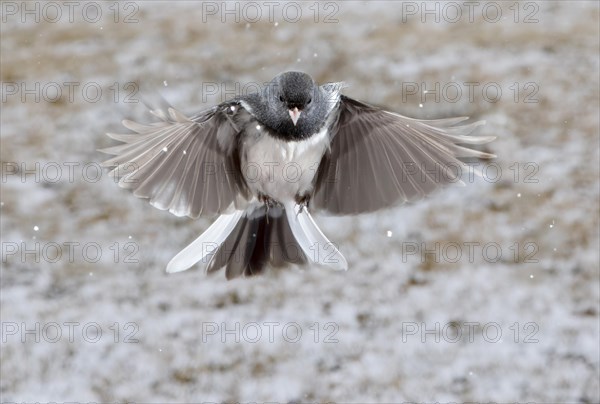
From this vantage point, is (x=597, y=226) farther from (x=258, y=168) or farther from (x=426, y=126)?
(x=258, y=168)

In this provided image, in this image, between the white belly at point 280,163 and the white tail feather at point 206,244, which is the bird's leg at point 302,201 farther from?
the white tail feather at point 206,244

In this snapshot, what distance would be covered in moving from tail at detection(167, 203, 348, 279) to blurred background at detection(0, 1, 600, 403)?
24 centimetres

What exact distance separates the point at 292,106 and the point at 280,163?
18 cm

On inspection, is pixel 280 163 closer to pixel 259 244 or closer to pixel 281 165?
pixel 281 165

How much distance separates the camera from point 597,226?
2771 mm

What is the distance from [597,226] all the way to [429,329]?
74cm

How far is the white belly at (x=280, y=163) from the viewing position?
1.86m

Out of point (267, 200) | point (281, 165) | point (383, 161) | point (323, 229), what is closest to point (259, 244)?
point (267, 200)

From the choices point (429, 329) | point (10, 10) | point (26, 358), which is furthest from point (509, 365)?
point (10, 10)

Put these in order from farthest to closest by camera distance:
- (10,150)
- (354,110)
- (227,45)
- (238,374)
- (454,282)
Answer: (227,45), (10,150), (454,282), (238,374), (354,110)

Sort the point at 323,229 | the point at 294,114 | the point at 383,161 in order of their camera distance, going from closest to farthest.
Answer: the point at 294,114
the point at 383,161
the point at 323,229

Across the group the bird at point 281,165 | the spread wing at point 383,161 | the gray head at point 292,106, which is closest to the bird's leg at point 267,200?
the bird at point 281,165

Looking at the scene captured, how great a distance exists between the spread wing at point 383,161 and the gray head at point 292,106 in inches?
5.2

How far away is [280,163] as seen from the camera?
191cm
